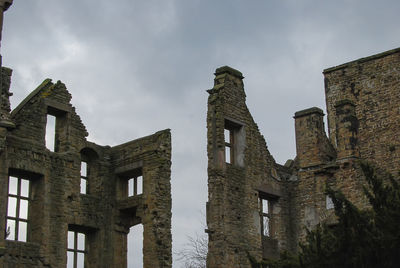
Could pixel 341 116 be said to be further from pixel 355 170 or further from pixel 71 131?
pixel 71 131

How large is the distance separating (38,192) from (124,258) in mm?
3382

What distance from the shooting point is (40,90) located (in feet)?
70.0

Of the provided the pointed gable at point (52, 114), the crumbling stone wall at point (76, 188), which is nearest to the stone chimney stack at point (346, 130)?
the crumbling stone wall at point (76, 188)

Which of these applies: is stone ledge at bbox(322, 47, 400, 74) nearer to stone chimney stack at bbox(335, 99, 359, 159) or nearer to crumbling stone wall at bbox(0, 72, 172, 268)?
stone chimney stack at bbox(335, 99, 359, 159)

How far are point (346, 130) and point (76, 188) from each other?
290 inches

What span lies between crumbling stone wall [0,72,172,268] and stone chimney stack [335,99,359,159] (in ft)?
15.2

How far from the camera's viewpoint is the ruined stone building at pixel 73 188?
2006 cm

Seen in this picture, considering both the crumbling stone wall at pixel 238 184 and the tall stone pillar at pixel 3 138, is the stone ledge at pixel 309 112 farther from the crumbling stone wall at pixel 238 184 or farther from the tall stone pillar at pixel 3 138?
the tall stone pillar at pixel 3 138

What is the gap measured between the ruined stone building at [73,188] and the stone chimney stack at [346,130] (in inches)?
184

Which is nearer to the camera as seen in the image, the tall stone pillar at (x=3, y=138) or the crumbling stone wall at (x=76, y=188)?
the tall stone pillar at (x=3, y=138)

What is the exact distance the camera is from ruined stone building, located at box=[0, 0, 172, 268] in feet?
65.8

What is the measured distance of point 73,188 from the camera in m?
21.5

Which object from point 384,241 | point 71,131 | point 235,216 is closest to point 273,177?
point 235,216

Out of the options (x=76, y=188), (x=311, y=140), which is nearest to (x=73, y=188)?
(x=76, y=188)
